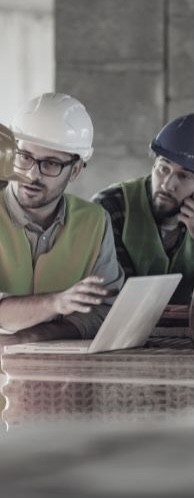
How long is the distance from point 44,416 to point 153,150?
1739 mm

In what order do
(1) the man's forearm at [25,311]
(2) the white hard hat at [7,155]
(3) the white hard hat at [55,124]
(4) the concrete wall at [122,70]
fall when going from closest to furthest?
(2) the white hard hat at [7,155] < (1) the man's forearm at [25,311] < (3) the white hard hat at [55,124] < (4) the concrete wall at [122,70]

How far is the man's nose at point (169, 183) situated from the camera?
13.0ft

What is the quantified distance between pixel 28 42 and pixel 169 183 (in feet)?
3.78

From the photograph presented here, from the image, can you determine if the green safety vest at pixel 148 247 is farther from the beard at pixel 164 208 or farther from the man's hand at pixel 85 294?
the man's hand at pixel 85 294

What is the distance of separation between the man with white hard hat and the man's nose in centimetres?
24

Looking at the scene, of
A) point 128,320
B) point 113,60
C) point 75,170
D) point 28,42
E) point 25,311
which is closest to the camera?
point 128,320

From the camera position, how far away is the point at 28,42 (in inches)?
192

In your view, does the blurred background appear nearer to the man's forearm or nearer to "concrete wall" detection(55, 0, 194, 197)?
"concrete wall" detection(55, 0, 194, 197)

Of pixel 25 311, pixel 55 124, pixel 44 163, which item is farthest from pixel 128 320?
pixel 55 124

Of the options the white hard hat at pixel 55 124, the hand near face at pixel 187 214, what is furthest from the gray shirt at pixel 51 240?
the hand near face at pixel 187 214

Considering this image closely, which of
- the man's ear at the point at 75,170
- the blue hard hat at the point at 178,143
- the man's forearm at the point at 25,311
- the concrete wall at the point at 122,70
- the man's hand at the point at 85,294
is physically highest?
the concrete wall at the point at 122,70

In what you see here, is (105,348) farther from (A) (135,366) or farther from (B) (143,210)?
(B) (143,210)

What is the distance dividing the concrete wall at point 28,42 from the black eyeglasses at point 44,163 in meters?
A: 1.07

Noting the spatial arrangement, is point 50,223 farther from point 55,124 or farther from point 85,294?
point 85,294
